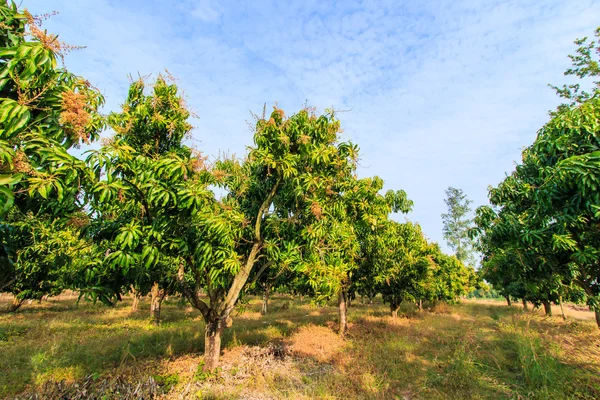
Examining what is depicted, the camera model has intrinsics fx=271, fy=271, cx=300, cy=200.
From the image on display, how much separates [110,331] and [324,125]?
1642 centimetres

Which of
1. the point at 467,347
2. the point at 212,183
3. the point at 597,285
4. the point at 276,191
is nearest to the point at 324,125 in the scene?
the point at 276,191

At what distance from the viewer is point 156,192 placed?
4.92 meters

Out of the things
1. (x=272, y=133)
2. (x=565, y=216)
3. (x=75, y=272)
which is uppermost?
(x=272, y=133)

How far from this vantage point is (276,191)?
28.1 ft

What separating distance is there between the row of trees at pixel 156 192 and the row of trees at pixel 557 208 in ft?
13.4

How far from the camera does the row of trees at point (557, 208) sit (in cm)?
515

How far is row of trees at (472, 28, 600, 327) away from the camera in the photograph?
5.15m

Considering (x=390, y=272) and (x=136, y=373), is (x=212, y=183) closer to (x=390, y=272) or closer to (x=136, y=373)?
(x=136, y=373)

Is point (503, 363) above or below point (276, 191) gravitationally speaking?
below

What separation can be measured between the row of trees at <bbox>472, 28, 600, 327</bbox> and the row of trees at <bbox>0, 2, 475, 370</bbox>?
410 cm

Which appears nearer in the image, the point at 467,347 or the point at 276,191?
the point at 276,191

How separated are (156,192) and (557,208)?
8500 millimetres

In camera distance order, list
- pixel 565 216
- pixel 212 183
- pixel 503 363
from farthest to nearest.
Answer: pixel 503 363, pixel 212 183, pixel 565 216

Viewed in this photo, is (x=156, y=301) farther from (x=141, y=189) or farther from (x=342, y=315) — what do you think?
(x=141, y=189)
